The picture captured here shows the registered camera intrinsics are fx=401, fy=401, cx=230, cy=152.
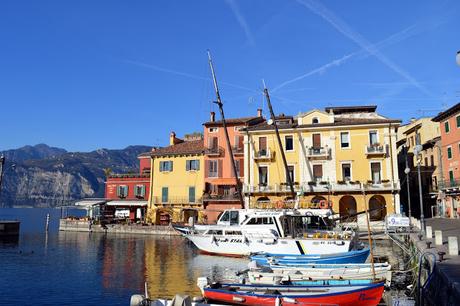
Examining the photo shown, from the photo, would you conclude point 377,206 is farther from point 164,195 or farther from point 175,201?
point 164,195

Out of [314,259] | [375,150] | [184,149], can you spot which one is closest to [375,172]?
[375,150]

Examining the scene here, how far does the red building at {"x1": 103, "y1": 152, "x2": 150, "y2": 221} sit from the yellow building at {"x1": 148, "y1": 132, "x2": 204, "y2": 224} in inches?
111

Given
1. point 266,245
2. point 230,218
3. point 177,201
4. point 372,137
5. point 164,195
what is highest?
point 372,137

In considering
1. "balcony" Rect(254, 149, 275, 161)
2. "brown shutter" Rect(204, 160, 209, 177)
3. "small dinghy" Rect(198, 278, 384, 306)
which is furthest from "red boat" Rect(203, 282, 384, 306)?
"brown shutter" Rect(204, 160, 209, 177)

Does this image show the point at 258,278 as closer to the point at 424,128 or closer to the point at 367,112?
the point at 367,112

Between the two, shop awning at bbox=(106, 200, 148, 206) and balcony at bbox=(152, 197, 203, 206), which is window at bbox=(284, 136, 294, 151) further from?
shop awning at bbox=(106, 200, 148, 206)

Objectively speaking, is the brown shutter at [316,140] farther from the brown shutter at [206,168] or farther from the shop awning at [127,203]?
the shop awning at [127,203]

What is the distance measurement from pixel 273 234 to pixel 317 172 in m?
18.4

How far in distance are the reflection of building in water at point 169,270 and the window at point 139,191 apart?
18.4 metres

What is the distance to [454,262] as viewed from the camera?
1477 cm

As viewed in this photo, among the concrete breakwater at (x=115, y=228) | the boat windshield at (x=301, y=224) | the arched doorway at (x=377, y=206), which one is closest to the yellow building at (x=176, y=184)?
the concrete breakwater at (x=115, y=228)

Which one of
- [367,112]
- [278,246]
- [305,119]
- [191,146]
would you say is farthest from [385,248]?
[191,146]

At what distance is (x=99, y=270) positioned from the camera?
26.8 meters

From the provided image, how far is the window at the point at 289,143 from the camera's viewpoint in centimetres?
4841
